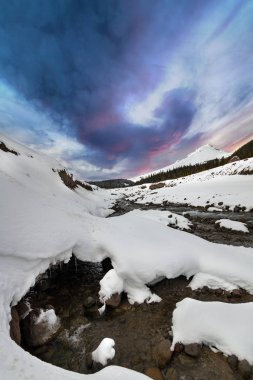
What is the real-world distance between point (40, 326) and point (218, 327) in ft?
16.3

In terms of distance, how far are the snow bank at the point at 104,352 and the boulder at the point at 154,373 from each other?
0.93 meters

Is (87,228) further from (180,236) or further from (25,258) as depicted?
(180,236)

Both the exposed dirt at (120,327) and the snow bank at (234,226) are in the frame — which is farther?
the snow bank at (234,226)

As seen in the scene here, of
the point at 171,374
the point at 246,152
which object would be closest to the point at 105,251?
the point at 171,374

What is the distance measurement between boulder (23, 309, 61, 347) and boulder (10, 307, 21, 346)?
45cm

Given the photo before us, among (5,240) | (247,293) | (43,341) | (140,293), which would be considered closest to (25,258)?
(5,240)

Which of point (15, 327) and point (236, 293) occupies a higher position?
point (15, 327)

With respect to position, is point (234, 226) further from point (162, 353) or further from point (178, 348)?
point (162, 353)

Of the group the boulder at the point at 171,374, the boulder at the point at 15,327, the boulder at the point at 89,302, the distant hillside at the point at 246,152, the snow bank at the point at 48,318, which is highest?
the distant hillside at the point at 246,152

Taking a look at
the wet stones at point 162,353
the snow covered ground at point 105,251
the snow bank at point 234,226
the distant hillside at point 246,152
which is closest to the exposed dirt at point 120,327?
the wet stones at point 162,353

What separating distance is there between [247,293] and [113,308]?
15.2ft

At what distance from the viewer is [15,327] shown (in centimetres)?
564

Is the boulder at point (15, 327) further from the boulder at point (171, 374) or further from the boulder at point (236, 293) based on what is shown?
the boulder at point (236, 293)

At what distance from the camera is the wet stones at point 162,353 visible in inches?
205
